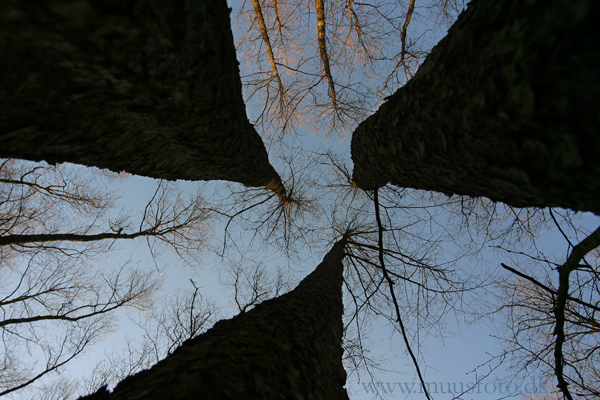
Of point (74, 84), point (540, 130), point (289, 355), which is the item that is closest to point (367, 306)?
point (289, 355)

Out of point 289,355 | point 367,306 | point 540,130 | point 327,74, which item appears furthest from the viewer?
point 327,74

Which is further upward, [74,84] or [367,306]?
[74,84]

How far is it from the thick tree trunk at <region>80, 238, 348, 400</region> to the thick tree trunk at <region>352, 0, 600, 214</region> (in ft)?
3.80

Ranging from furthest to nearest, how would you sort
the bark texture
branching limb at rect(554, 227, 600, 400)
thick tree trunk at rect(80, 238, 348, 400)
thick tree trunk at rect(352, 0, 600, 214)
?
branching limb at rect(554, 227, 600, 400)
thick tree trunk at rect(80, 238, 348, 400)
the bark texture
thick tree trunk at rect(352, 0, 600, 214)

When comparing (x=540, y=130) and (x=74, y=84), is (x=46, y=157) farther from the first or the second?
(x=540, y=130)

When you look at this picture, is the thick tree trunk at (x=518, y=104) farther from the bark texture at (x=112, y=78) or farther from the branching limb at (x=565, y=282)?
the branching limb at (x=565, y=282)

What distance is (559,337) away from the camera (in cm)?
209

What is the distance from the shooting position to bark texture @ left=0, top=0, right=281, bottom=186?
27.0 inches

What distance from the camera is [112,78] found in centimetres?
88

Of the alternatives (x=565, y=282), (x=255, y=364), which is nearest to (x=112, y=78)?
(x=255, y=364)

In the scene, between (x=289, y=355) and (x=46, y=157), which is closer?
(x=46, y=157)

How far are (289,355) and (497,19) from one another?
1.54 meters

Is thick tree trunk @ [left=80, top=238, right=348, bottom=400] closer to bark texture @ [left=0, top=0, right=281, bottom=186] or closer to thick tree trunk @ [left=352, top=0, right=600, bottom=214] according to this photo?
bark texture @ [left=0, top=0, right=281, bottom=186]

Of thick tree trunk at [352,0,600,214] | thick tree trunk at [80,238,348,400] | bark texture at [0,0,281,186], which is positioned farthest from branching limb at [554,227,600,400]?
bark texture at [0,0,281,186]
